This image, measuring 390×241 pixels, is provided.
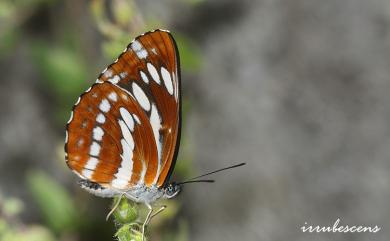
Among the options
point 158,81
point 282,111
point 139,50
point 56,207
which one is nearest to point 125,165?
point 158,81

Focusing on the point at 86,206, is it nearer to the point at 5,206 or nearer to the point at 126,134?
the point at 5,206

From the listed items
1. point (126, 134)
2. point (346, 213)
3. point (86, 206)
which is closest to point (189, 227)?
point (86, 206)

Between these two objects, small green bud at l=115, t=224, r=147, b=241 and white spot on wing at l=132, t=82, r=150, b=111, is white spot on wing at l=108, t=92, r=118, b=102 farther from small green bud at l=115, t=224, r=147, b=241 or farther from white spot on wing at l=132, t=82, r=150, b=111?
small green bud at l=115, t=224, r=147, b=241

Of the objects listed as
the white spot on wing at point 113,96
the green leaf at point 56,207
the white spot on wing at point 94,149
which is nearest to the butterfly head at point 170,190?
the white spot on wing at point 94,149

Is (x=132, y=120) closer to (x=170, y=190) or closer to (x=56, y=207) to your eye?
(x=170, y=190)

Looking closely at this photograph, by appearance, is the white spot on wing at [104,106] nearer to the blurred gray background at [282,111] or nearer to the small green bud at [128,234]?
the small green bud at [128,234]
